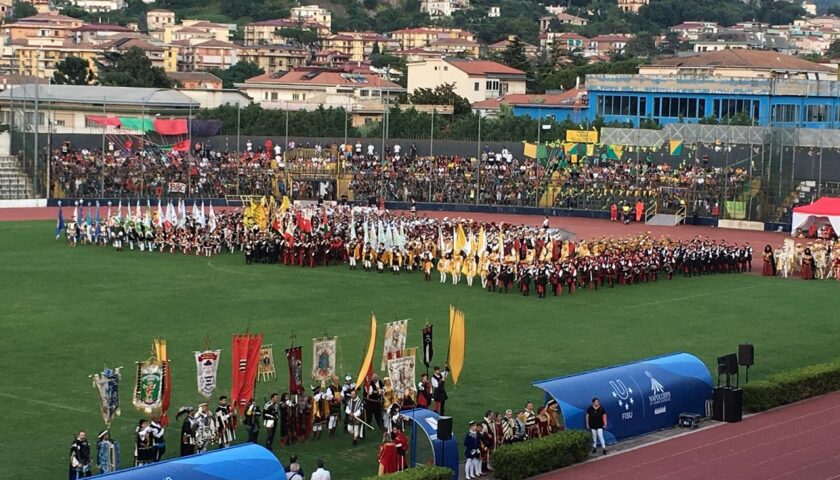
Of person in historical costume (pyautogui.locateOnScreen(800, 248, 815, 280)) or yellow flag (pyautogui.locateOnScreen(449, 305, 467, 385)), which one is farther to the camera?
person in historical costume (pyautogui.locateOnScreen(800, 248, 815, 280))

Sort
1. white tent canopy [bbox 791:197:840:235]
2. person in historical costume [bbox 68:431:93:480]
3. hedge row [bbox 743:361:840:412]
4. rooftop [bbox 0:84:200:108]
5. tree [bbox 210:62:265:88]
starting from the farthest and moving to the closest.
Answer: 1. tree [bbox 210:62:265:88]
2. rooftop [bbox 0:84:200:108]
3. white tent canopy [bbox 791:197:840:235]
4. hedge row [bbox 743:361:840:412]
5. person in historical costume [bbox 68:431:93:480]

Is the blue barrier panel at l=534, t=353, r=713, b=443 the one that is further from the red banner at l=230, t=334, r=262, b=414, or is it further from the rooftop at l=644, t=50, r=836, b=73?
the rooftop at l=644, t=50, r=836, b=73

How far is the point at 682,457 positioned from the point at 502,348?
901 centimetres

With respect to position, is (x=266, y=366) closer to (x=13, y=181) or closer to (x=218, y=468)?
(x=218, y=468)

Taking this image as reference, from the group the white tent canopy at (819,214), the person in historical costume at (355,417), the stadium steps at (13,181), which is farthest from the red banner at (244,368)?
the stadium steps at (13,181)

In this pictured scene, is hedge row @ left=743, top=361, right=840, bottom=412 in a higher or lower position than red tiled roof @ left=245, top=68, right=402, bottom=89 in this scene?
lower

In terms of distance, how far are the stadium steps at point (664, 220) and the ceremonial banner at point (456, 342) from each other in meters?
37.1

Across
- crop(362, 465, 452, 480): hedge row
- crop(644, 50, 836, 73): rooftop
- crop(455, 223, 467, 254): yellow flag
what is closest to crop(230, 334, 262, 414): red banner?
crop(362, 465, 452, 480): hedge row

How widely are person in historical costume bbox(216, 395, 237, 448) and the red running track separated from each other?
510cm

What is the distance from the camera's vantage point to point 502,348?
3306 cm

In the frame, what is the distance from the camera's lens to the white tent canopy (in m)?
55.8

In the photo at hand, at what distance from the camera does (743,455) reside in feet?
80.8

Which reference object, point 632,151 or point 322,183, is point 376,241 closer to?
point 322,183

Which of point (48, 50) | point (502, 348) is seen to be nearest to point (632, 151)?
point (502, 348)
